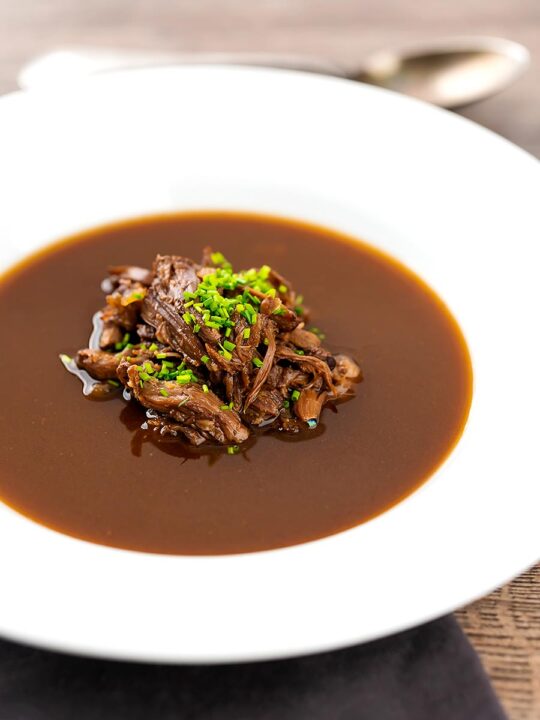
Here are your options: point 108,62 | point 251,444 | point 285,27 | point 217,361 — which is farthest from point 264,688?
point 285,27

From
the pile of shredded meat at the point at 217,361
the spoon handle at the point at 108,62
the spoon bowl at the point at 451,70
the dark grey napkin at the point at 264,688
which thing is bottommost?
the dark grey napkin at the point at 264,688

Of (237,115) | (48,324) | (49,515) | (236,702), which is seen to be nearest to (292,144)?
(237,115)

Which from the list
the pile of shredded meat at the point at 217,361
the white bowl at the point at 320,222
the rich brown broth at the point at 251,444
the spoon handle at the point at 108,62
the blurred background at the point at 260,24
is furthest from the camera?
the blurred background at the point at 260,24

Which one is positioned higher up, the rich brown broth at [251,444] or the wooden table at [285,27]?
the wooden table at [285,27]

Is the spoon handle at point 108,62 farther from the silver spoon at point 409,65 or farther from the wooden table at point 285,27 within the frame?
the wooden table at point 285,27

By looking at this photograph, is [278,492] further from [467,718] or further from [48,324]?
[48,324]

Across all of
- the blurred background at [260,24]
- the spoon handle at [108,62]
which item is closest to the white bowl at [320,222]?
the spoon handle at [108,62]
